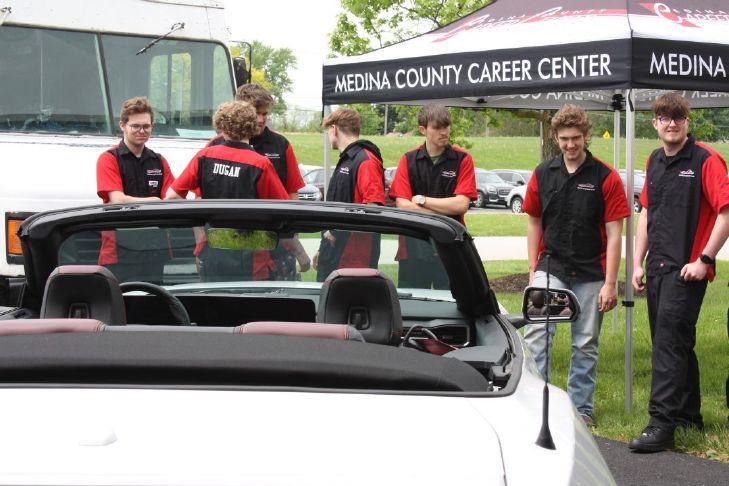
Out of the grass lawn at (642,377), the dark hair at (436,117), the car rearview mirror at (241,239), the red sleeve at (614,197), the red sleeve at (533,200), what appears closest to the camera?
the car rearview mirror at (241,239)

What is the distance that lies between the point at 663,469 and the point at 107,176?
3886 millimetres

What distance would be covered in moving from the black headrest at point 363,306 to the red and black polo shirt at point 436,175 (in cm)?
431

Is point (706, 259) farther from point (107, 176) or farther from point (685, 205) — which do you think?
point (107, 176)

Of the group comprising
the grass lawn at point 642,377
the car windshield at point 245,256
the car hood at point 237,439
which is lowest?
the grass lawn at point 642,377

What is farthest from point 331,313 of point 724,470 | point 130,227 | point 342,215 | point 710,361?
point 710,361

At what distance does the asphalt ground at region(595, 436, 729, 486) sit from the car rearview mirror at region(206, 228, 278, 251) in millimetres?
2652

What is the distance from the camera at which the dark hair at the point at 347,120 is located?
7.91m

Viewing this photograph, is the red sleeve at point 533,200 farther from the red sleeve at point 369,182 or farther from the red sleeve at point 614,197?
the red sleeve at point 369,182

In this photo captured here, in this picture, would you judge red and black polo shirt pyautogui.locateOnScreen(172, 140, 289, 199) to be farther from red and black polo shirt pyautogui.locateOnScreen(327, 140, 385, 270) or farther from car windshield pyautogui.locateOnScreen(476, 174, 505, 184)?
car windshield pyautogui.locateOnScreen(476, 174, 505, 184)

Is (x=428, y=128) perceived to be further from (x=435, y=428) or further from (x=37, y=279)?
(x=435, y=428)

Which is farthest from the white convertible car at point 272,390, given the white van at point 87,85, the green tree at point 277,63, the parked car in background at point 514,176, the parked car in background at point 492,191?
the green tree at point 277,63

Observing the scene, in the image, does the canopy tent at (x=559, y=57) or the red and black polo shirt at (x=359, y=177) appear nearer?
the canopy tent at (x=559, y=57)

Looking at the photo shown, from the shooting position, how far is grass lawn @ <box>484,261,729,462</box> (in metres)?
6.56

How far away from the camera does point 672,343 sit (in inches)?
252
